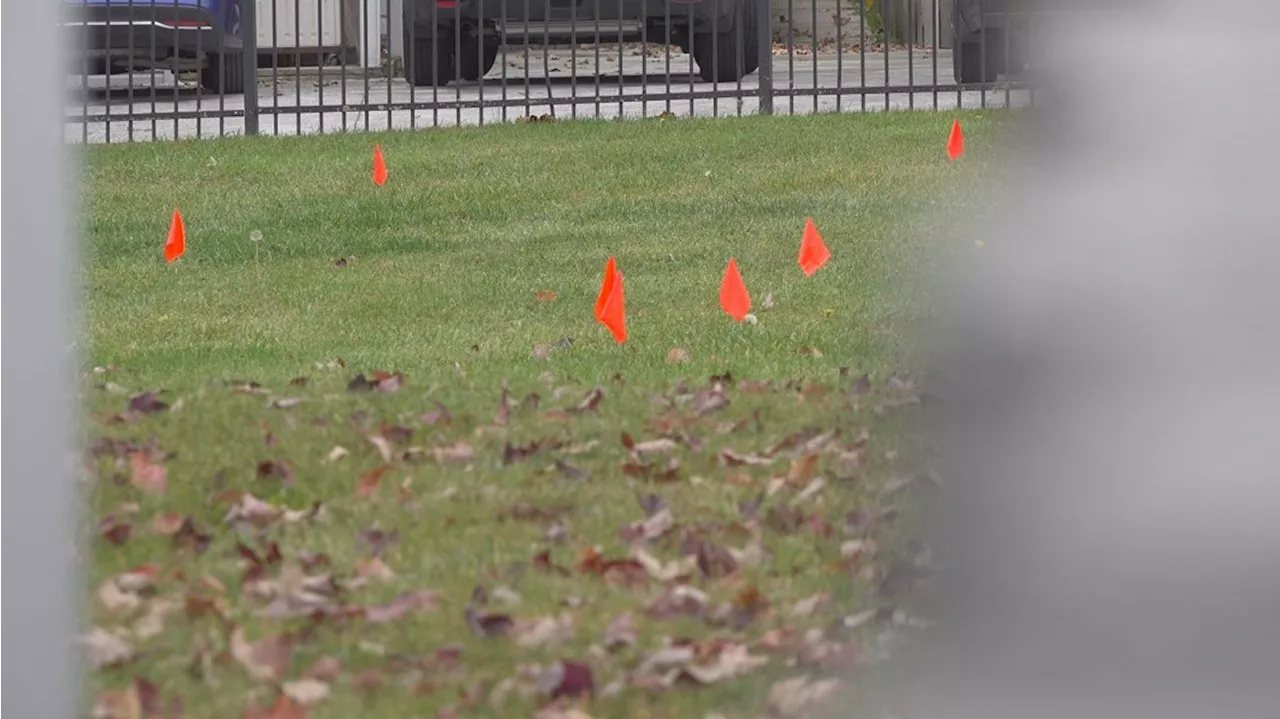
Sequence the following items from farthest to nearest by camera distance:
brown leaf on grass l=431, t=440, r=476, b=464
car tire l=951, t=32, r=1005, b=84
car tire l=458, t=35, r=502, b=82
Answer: car tire l=458, t=35, r=502, b=82, car tire l=951, t=32, r=1005, b=84, brown leaf on grass l=431, t=440, r=476, b=464

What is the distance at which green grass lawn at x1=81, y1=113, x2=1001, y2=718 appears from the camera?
14.4 ft

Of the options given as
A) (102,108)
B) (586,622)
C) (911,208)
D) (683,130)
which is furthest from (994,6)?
(102,108)

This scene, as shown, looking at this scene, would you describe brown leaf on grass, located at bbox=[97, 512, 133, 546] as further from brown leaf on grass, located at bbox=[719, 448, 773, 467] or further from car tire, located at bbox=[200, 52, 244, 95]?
car tire, located at bbox=[200, 52, 244, 95]

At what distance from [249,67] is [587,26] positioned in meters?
2.56

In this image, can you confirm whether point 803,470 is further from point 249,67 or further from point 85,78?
point 249,67

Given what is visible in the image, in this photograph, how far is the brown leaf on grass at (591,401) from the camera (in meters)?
6.44

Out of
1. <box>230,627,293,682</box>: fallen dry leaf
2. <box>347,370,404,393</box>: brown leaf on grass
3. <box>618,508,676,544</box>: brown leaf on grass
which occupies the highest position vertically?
<box>347,370,404,393</box>: brown leaf on grass

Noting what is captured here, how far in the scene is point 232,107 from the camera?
1534 cm

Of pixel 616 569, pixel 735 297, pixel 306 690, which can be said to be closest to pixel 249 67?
pixel 735 297

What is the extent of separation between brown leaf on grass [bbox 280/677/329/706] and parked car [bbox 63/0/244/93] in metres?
9.18

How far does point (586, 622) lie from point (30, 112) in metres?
1.82

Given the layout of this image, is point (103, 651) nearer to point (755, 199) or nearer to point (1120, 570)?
point (1120, 570)

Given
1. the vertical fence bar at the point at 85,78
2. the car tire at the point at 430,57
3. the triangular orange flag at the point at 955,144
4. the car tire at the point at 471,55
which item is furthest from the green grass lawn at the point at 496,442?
the car tire at the point at 471,55

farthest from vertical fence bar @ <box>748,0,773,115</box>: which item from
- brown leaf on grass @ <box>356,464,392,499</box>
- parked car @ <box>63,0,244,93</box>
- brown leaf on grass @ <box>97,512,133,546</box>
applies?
brown leaf on grass @ <box>97,512,133,546</box>
